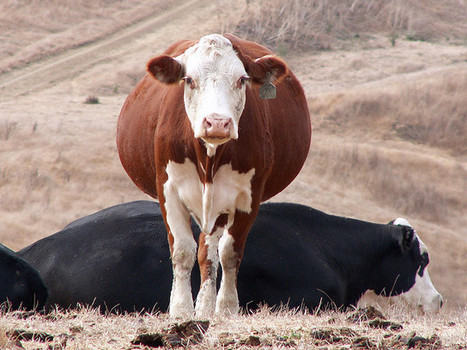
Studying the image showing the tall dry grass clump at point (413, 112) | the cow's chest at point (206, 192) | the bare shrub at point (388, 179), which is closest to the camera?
the cow's chest at point (206, 192)

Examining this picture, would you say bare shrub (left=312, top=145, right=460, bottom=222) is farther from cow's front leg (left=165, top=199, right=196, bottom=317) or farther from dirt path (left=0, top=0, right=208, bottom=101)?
cow's front leg (left=165, top=199, right=196, bottom=317)

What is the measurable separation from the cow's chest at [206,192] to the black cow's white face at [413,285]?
2.82 meters

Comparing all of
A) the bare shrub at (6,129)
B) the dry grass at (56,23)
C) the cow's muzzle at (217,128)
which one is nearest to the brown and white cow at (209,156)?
the cow's muzzle at (217,128)

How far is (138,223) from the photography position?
301 inches

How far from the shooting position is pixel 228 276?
6141 millimetres

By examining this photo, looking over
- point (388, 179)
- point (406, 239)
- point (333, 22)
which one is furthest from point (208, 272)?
point (333, 22)

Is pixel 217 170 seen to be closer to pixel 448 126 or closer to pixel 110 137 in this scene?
pixel 110 137

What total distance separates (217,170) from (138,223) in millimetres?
2065

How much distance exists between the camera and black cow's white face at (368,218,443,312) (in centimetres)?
820

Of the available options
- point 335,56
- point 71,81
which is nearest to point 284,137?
point 71,81

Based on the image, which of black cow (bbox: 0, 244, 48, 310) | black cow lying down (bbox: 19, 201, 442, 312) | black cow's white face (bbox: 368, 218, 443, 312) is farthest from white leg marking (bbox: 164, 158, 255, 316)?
black cow's white face (bbox: 368, 218, 443, 312)

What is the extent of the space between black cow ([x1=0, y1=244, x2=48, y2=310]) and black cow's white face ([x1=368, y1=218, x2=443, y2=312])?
133 inches

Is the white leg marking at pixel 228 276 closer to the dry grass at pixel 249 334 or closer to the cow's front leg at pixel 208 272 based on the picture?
the cow's front leg at pixel 208 272

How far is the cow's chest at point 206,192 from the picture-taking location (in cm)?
584
